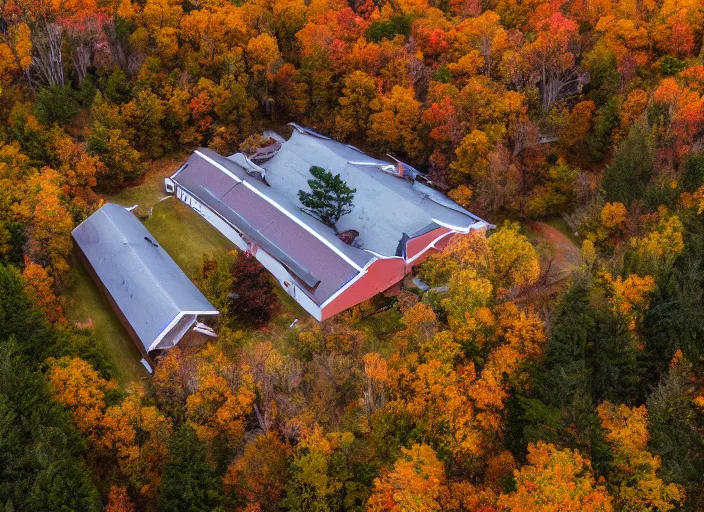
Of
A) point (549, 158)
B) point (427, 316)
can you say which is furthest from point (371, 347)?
point (549, 158)

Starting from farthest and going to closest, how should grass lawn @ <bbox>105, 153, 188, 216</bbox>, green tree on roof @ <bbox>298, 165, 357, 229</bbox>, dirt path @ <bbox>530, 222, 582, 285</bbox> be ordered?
grass lawn @ <bbox>105, 153, 188, 216</bbox> < green tree on roof @ <bbox>298, 165, 357, 229</bbox> < dirt path @ <bbox>530, 222, 582, 285</bbox>

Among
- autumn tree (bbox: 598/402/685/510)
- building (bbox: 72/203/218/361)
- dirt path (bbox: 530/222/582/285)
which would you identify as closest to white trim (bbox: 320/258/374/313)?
building (bbox: 72/203/218/361)

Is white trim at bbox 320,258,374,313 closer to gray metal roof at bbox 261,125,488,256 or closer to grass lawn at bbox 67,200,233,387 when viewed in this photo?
gray metal roof at bbox 261,125,488,256

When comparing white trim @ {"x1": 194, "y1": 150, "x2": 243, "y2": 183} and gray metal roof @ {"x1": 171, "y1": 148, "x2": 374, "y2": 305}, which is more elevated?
white trim @ {"x1": 194, "y1": 150, "x2": 243, "y2": 183}

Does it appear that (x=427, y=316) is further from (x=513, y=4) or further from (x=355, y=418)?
(x=513, y=4)

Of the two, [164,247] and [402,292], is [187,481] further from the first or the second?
[164,247]
